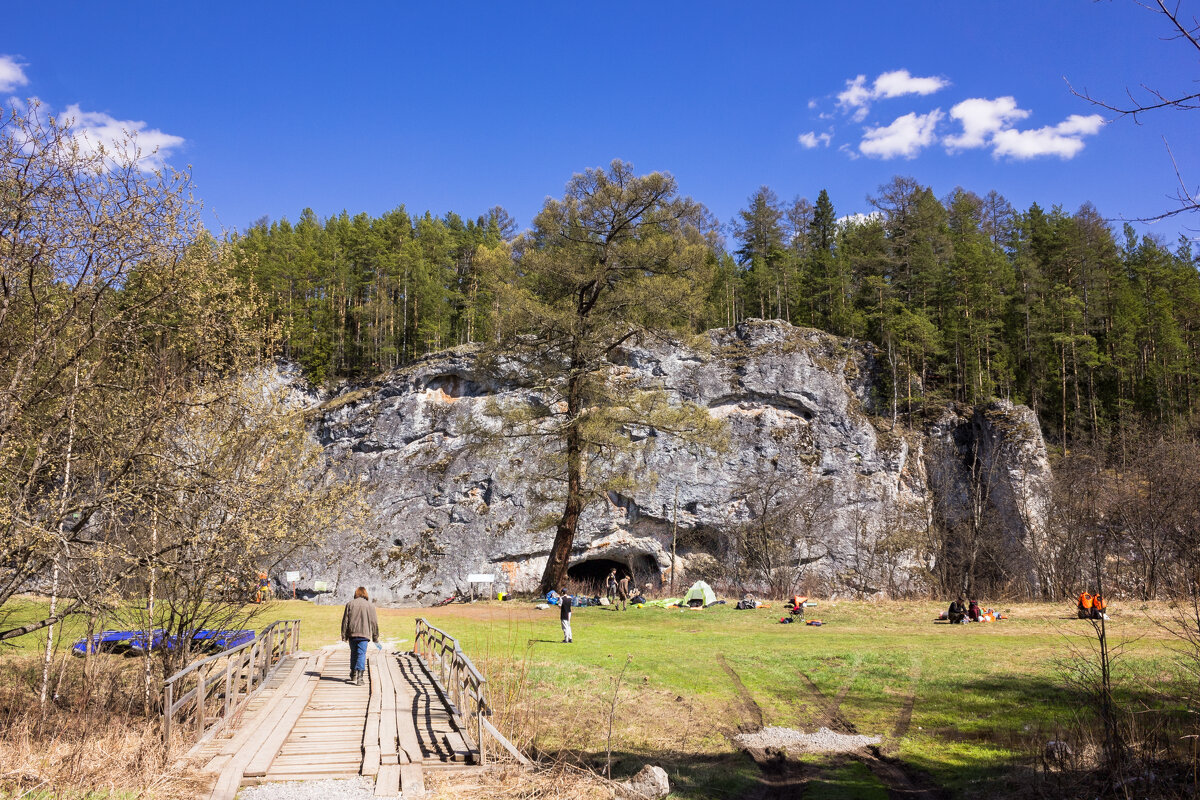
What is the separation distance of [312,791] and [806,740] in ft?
21.3

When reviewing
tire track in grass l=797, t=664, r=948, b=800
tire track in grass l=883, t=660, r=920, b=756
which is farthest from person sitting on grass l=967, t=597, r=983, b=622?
tire track in grass l=797, t=664, r=948, b=800

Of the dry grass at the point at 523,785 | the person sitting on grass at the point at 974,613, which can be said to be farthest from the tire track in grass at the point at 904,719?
the person sitting on grass at the point at 974,613

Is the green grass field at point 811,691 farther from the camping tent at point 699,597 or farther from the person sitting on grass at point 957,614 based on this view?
the camping tent at point 699,597

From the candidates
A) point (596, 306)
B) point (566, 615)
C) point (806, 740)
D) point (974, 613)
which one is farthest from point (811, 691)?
point (596, 306)

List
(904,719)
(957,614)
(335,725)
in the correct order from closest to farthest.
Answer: (335,725) < (904,719) < (957,614)

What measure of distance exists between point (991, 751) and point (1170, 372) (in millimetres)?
38138

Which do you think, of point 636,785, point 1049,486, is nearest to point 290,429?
point 636,785

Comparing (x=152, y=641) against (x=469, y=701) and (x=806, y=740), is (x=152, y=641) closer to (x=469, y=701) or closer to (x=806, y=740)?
(x=469, y=701)

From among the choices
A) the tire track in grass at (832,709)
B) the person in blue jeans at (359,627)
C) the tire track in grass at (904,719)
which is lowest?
the tire track in grass at (832,709)

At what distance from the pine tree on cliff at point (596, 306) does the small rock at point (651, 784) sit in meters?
13.5

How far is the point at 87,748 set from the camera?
21.8 ft

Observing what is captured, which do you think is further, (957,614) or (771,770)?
(957,614)

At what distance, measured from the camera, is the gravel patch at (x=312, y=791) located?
5.80 meters

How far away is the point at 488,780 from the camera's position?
20.7ft
